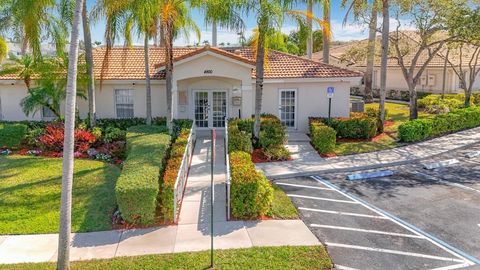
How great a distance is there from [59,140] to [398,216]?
43.2ft

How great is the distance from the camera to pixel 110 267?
7777 millimetres

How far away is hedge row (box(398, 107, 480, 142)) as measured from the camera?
61.9ft

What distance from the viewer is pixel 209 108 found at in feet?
67.0

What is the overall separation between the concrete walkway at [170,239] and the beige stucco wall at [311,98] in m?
10.8

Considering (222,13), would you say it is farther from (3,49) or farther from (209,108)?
(3,49)

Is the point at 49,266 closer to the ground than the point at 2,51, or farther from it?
closer to the ground

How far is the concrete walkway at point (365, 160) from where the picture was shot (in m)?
14.6

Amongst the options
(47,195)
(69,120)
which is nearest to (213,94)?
(47,195)

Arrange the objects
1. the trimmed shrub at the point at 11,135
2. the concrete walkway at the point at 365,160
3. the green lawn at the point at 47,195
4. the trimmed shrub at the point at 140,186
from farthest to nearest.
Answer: the trimmed shrub at the point at 11,135, the concrete walkway at the point at 365,160, the green lawn at the point at 47,195, the trimmed shrub at the point at 140,186

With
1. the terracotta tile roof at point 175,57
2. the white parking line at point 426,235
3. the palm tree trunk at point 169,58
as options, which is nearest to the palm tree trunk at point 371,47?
the terracotta tile roof at point 175,57

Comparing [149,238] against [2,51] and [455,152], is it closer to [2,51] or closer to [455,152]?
[455,152]

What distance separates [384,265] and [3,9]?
1949 cm

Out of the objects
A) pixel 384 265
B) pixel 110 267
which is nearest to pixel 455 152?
pixel 384 265

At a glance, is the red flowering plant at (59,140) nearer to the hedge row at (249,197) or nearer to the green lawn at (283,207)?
the hedge row at (249,197)
